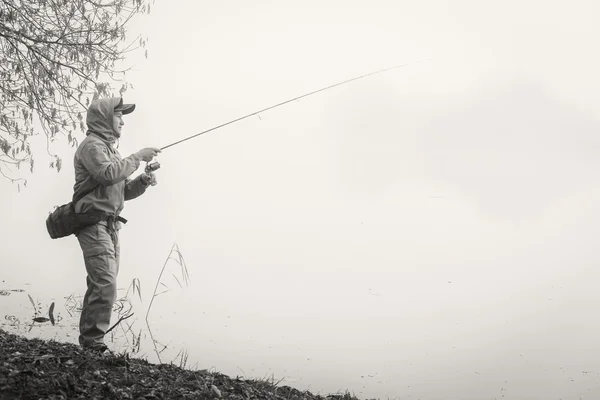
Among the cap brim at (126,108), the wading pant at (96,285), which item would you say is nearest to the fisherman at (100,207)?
the wading pant at (96,285)

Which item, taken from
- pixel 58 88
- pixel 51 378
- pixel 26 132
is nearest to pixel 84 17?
pixel 58 88

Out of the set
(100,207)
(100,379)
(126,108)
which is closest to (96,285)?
(100,207)

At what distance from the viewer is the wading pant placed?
595cm

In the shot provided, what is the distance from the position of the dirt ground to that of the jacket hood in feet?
6.35

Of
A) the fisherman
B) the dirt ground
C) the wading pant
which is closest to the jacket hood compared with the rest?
the fisherman

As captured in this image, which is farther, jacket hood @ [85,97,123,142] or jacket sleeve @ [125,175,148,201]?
jacket sleeve @ [125,175,148,201]

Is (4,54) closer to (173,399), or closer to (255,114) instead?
(255,114)

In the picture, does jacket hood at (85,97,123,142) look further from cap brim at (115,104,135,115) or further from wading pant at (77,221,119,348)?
wading pant at (77,221,119,348)

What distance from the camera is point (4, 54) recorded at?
8031 millimetres

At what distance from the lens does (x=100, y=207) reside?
6004 mm

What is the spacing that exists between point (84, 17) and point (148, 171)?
106 inches

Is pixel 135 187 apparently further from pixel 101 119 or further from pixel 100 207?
pixel 101 119

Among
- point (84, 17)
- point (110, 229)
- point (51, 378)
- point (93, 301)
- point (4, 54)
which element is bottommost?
point (51, 378)

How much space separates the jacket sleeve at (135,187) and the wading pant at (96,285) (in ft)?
2.02
